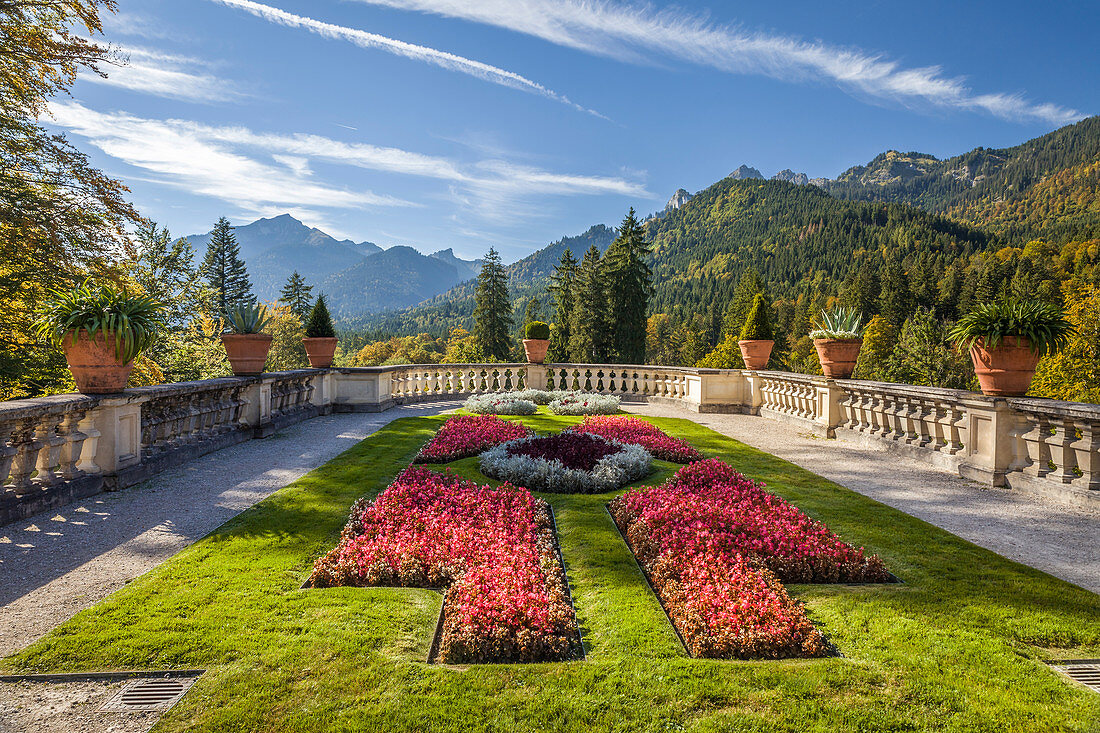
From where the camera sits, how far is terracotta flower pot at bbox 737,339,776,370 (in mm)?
14453

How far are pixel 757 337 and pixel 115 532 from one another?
13.5 m

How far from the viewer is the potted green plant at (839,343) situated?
10734mm

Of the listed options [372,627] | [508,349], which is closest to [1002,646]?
[372,627]

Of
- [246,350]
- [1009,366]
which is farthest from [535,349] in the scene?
[1009,366]

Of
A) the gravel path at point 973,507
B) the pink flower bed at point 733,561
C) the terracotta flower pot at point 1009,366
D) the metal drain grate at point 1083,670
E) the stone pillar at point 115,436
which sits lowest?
the gravel path at point 973,507

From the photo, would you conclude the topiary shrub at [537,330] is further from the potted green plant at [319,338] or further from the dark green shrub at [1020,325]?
the dark green shrub at [1020,325]

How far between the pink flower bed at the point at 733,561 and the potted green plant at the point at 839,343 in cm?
586

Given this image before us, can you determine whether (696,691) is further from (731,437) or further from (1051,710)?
(731,437)

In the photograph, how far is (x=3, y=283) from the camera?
1256 cm

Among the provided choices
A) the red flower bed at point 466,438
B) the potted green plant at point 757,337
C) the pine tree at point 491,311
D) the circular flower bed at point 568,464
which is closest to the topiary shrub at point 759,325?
the potted green plant at point 757,337

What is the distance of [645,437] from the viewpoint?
9.30 metres

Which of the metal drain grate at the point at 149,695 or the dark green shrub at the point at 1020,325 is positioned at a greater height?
the dark green shrub at the point at 1020,325

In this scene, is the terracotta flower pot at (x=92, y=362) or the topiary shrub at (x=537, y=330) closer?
the terracotta flower pot at (x=92, y=362)

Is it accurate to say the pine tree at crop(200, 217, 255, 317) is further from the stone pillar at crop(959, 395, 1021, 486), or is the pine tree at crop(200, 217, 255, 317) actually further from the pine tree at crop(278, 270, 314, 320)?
the stone pillar at crop(959, 395, 1021, 486)
